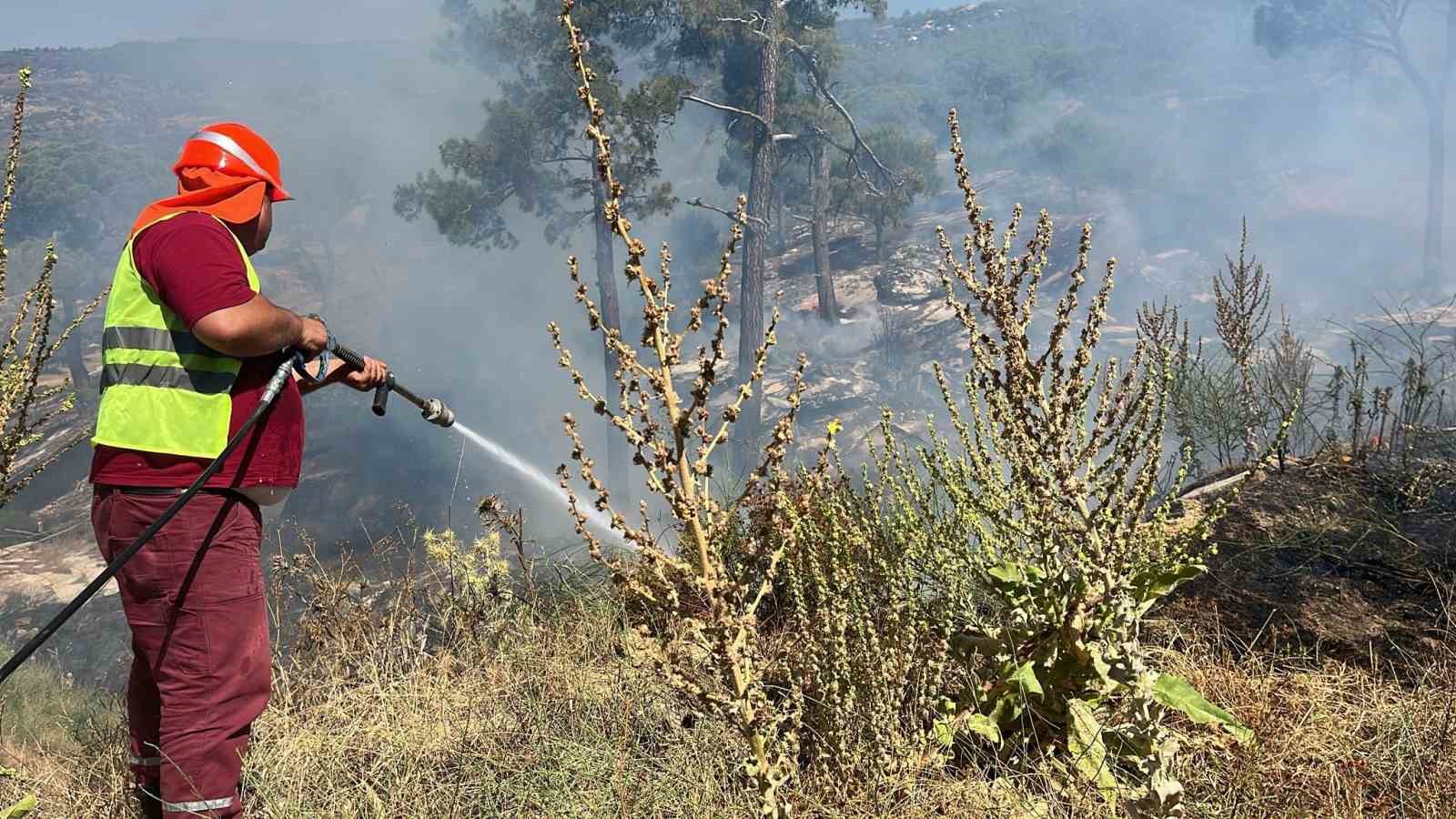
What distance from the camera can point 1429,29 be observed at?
25469mm

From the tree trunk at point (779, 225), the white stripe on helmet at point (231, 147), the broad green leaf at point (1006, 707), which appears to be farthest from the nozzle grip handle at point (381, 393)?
the tree trunk at point (779, 225)

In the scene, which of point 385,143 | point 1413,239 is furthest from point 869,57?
point 1413,239

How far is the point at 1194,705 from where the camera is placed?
224 cm

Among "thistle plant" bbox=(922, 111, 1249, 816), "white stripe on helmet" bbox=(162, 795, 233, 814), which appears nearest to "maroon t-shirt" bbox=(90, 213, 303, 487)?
"white stripe on helmet" bbox=(162, 795, 233, 814)

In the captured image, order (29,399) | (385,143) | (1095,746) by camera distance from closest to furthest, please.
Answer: (1095,746)
(29,399)
(385,143)

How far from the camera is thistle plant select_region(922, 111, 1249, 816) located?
214cm

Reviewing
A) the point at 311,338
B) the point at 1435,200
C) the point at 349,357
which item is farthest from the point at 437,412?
the point at 1435,200

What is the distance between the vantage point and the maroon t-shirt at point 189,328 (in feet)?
7.13

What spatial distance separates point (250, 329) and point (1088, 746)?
223 cm

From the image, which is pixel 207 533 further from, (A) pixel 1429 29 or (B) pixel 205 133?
(A) pixel 1429 29

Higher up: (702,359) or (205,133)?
(205,133)

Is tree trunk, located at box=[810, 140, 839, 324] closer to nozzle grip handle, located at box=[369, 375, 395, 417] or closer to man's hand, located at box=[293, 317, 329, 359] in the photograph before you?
nozzle grip handle, located at box=[369, 375, 395, 417]

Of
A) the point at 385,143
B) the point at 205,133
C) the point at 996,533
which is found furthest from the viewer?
the point at 385,143

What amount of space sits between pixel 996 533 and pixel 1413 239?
26038 mm
